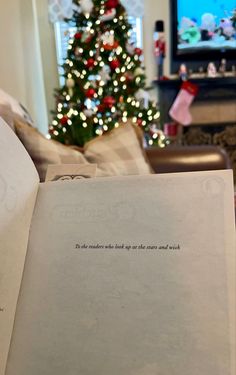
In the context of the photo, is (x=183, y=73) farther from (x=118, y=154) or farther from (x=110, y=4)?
(x=118, y=154)

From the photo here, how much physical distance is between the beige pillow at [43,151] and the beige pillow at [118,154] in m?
0.04

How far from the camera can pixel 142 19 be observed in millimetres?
3559

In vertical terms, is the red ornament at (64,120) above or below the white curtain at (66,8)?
below

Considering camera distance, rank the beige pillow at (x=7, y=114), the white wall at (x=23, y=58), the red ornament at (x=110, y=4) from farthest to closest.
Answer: the red ornament at (x=110, y=4), the white wall at (x=23, y=58), the beige pillow at (x=7, y=114)

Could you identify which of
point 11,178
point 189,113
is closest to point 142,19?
point 189,113

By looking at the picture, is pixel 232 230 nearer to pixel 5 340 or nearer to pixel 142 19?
pixel 5 340

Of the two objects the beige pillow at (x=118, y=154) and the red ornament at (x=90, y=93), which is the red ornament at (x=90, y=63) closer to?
the red ornament at (x=90, y=93)

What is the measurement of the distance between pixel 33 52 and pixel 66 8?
49 cm

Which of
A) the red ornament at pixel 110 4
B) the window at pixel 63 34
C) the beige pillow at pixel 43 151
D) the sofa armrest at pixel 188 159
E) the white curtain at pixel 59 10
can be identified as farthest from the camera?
the window at pixel 63 34

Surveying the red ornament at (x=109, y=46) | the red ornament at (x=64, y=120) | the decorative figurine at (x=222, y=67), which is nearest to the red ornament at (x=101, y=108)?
the red ornament at (x=64, y=120)

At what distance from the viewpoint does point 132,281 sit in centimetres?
49

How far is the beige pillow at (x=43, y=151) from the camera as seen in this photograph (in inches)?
40.3

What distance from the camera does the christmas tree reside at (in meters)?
2.68

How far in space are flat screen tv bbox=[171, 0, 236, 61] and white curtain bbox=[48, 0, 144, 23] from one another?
0.31m
